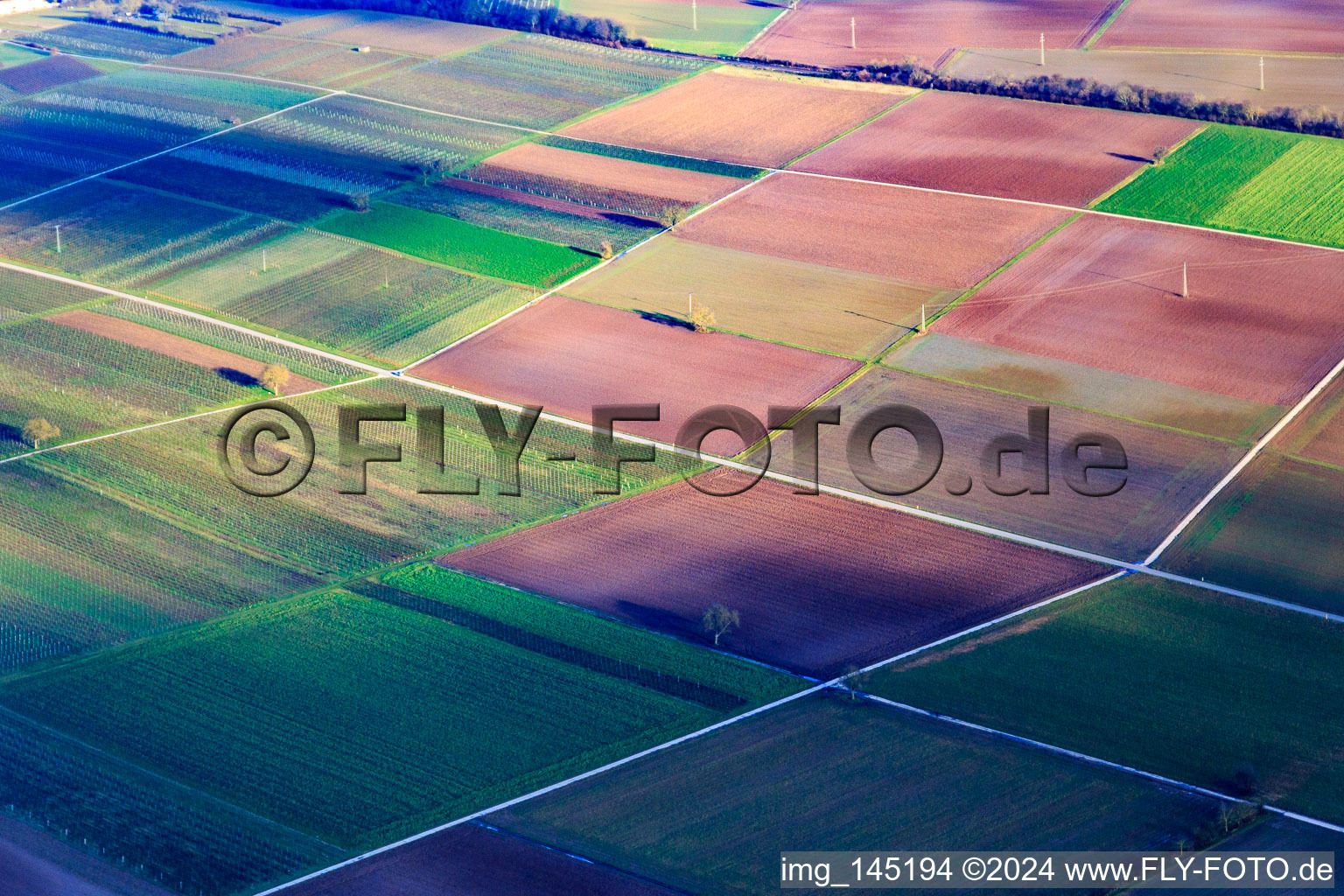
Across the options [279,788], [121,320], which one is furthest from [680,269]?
[279,788]

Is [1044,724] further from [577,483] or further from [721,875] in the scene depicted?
[577,483]

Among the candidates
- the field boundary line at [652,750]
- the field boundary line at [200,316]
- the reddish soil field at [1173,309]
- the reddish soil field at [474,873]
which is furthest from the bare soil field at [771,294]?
the reddish soil field at [474,873]

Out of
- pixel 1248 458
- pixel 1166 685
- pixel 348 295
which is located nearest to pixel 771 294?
pixel 348 295

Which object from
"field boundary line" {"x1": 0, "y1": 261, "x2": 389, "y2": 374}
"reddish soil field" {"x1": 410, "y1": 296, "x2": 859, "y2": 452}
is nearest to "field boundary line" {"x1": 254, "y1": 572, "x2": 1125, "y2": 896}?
"reddish soil field" {"x1": 410, "y1": 296, "x2": 859, "y2": 452}

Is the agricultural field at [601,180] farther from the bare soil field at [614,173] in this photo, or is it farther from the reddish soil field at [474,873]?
the reddish soil field at [474,873]

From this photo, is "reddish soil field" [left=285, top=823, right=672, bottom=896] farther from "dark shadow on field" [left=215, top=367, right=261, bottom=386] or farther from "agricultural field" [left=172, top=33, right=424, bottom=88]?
"agricultural field" [left=172, top=33, right=424, bottom=88]
